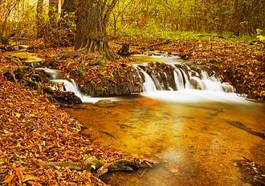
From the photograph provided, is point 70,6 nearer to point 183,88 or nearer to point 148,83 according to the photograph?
point 148,83

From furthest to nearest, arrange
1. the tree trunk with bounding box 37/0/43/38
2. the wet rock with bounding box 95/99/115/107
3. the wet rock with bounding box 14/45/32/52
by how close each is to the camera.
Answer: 1. the tree trunk with bounding box 37/0/43/38
2. the wet rock with bounding box 14/45/32/52
3. the wet rock with bounding box 95/99/115/107

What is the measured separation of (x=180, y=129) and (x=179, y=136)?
0.55 m

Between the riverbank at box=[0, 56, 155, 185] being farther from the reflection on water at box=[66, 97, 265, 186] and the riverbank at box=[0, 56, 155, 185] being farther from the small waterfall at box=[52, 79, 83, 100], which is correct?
the small waterfall at box=[52, 79, 83, 100]

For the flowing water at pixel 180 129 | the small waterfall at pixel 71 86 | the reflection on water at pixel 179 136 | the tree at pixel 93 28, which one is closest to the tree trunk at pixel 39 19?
the tree at pixel 93 28

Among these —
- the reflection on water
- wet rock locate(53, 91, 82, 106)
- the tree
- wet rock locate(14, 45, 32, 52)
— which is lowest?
the reflection on water

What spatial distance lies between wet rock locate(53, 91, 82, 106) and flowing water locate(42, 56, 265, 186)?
0.43 metres

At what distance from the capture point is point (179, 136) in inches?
319

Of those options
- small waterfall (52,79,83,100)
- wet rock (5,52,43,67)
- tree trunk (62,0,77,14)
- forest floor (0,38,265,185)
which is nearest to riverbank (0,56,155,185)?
forest floor (0,38,265,185)

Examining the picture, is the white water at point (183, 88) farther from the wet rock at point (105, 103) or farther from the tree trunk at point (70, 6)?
the tree trunk at point (70, 6)

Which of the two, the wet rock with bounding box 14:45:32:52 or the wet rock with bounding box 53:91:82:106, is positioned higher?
the wet rock with bounding box 14:45:32:52

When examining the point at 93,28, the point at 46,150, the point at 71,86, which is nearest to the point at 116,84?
the point at 71,86

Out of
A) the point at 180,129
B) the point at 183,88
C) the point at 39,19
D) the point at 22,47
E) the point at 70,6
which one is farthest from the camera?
the point at 70,6

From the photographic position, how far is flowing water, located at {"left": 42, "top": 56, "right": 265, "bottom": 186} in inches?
244

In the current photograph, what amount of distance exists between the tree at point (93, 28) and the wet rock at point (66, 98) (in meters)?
3.66
